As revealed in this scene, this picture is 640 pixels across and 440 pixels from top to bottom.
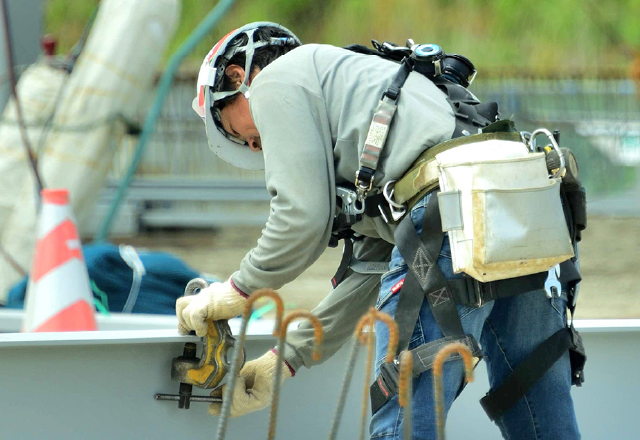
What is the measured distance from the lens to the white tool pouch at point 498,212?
184 centimetres

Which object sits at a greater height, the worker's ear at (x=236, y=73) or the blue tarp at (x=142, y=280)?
the worker's ear at (x=236, y=73)

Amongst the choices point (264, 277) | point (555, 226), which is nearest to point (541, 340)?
point (555, 226)

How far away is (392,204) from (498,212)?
28cm

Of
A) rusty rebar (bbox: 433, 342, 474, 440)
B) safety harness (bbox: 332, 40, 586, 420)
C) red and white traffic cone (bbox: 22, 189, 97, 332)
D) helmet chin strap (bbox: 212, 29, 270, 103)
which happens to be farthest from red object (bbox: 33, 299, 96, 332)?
rusty rebar (bbox: 433, 342, 474, 440)

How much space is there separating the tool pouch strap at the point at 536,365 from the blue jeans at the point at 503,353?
0.05 feet

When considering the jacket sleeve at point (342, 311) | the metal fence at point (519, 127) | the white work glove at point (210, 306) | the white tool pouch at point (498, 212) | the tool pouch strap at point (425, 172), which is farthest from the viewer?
the metal fence at point (519, 127)

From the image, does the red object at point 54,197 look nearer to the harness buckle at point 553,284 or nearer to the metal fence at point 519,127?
the harness buckle at point 553,284

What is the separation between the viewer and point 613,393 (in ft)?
8.94

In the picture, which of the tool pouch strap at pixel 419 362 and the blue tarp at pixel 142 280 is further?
the blue tarp at pixel 142 280

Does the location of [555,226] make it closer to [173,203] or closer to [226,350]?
[226,350]

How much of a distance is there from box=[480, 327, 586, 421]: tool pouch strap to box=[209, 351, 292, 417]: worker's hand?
57 centimetres

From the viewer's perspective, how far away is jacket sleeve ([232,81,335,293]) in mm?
1970

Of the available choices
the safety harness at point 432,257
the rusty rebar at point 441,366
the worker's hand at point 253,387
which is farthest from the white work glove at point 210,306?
the rusty rebar at point 441,366

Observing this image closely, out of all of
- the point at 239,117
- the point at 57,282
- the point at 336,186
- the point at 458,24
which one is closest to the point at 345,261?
the point at 336,186
